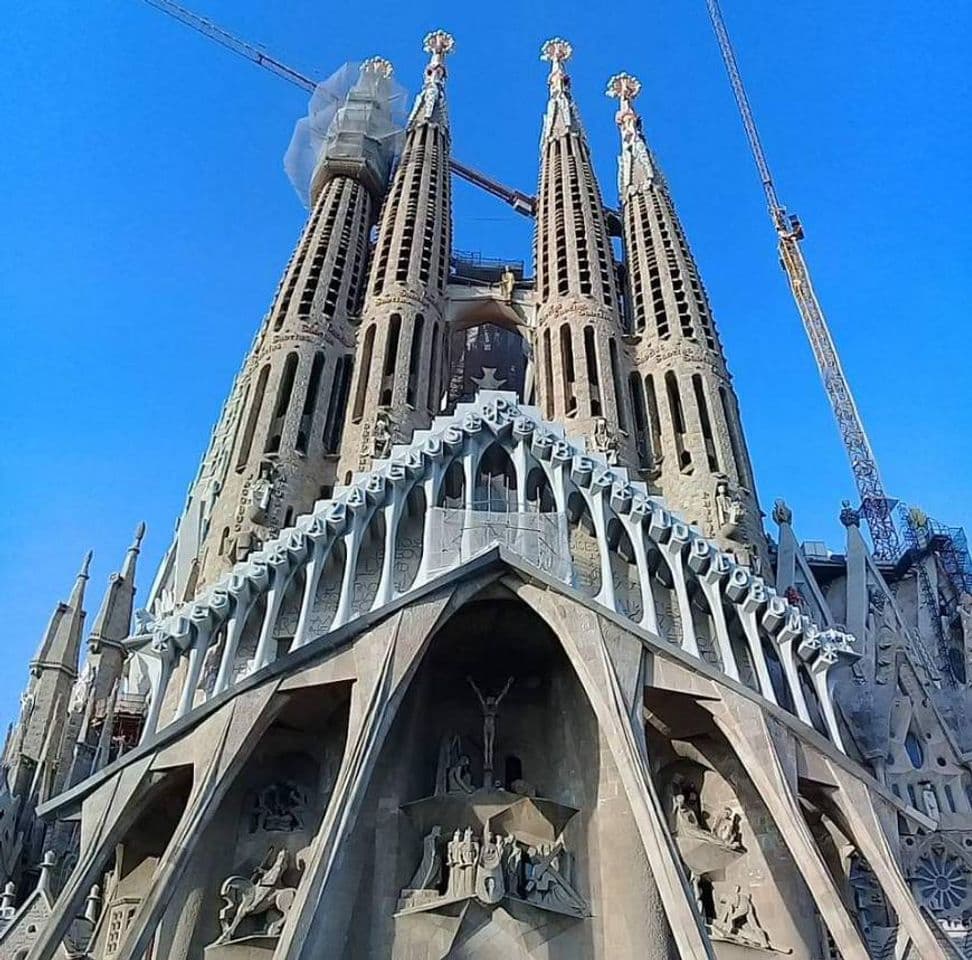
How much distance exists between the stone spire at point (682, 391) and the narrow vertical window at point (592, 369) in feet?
3.87

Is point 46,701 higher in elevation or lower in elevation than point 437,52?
lower

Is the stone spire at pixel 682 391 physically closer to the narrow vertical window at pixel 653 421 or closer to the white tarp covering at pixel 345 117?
the narrow vertical window at pixel 653 421

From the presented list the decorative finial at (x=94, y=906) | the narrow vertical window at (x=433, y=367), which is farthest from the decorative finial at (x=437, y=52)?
the decorative finial at (x=94, y=906)

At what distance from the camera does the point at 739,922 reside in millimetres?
13844

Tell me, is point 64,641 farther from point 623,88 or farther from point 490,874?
point 623,88

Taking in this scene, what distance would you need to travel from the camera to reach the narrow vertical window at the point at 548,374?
2167 cm

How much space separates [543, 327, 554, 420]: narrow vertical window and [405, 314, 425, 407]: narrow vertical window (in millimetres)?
2973

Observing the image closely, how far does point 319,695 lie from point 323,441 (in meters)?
6.95

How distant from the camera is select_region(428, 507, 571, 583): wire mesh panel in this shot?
15.1 meters

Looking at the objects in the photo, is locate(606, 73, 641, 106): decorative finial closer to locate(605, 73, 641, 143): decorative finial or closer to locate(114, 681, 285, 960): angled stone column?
locate(605, 73, 641, 143): decorative finial

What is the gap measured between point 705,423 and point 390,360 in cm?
707

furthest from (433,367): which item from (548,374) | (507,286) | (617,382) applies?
(507,286)

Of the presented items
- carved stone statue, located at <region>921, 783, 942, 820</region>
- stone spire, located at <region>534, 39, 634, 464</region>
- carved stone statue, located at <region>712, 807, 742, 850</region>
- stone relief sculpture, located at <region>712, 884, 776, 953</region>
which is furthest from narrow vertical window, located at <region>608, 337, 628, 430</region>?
stone relief sculpture, located at <region>712, 884, 776, 953</region>

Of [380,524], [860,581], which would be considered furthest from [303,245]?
[860,581]
